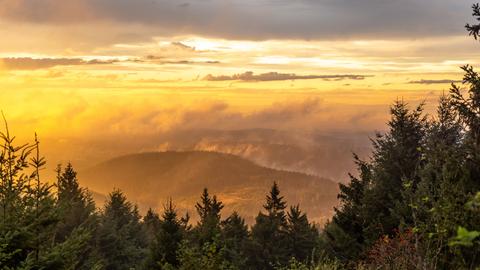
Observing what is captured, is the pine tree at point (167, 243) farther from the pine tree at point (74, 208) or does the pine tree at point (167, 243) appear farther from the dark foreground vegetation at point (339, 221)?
the pine tree at point (74, 208)

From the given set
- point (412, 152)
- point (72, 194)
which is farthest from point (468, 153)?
point (72, 194)

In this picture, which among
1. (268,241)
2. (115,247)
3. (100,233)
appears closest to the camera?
(100,233)

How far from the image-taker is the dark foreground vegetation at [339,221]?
29.3 feet

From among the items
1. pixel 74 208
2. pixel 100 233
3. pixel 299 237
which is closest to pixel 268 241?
pixel 299 237

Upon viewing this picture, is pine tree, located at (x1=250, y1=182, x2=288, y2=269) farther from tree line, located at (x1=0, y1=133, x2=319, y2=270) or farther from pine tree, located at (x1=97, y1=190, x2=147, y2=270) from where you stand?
pine tree, located at (x1=97, y1=190, x2=147, y2=270)

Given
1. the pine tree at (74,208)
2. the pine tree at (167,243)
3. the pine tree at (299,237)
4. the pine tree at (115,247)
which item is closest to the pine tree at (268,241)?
the pine tree at (299,237)

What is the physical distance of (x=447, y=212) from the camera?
Answer: 7969mm

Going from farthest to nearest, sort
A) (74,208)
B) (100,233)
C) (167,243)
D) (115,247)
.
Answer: (115,247), (100,233), (74,208), (167,243)

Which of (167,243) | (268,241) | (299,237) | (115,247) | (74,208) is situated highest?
(167,243)

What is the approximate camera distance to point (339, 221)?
27.8 metres

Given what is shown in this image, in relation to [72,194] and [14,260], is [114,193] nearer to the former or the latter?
[72,194]

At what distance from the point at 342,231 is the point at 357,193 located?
11.2 ft

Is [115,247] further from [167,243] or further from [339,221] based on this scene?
[339,221]

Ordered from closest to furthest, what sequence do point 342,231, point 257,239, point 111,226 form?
1. point 342,231
2. point 111,226
3. point 257,239
